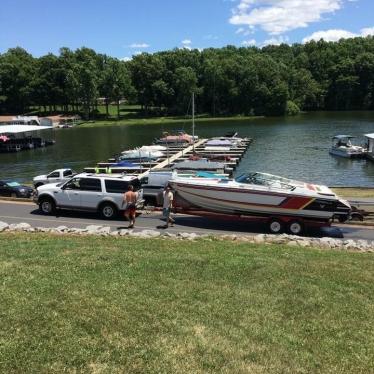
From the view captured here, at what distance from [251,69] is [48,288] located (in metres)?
136

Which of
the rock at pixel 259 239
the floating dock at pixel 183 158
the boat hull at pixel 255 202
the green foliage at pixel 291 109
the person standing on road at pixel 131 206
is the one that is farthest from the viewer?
the green foliage at pixel 291 109

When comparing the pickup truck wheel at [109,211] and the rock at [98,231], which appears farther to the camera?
the pickup truck wheel at [109,211]

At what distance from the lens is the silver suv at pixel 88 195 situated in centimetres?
2336

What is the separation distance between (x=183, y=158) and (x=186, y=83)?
84368 millimetres

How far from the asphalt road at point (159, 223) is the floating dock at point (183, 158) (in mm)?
18378

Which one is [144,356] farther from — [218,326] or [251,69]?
[251,69]

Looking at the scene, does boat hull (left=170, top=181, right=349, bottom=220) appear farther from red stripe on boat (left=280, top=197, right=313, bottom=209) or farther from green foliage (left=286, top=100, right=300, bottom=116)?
Result: green foliage (left=286, top=100, right=300, bottom=116)

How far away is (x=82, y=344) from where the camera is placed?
287 inches

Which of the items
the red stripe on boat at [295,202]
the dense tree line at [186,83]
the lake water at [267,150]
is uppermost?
the dense tree line at [186,83]

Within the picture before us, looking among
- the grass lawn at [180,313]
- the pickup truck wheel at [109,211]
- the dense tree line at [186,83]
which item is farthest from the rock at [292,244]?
the dense tree line at [186,83]

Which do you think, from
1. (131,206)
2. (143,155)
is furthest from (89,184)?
(143,155)

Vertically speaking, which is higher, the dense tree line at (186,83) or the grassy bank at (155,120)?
the dense tree line at (186,83)

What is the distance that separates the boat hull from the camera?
20922mm

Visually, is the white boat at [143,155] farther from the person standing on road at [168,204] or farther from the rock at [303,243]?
the rock at [303,243]
